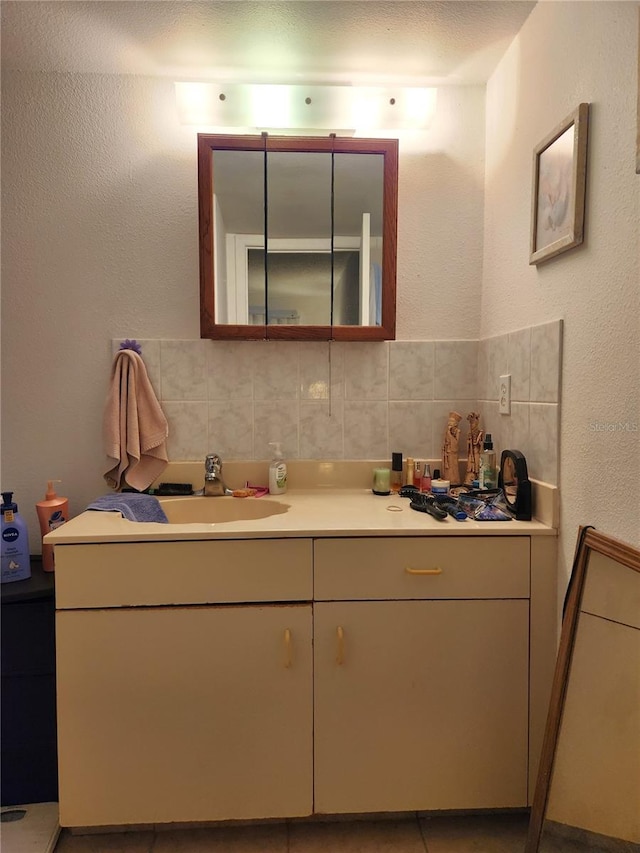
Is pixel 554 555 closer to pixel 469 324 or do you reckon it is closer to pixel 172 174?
pixel 469 324

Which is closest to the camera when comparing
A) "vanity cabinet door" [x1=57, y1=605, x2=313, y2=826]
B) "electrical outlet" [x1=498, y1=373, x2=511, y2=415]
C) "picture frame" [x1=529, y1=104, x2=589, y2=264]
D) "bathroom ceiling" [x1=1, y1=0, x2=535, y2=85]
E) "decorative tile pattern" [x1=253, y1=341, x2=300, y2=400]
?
"picture frame" [x1=529, y1=104, x2=589, y2=264]

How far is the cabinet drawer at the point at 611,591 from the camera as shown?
89 cm

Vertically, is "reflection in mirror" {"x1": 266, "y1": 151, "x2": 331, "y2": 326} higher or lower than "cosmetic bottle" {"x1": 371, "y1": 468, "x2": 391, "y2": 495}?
higher

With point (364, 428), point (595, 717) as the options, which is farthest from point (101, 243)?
point (595, 717)

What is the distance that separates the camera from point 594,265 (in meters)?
1.04

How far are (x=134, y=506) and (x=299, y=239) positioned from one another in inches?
40.0

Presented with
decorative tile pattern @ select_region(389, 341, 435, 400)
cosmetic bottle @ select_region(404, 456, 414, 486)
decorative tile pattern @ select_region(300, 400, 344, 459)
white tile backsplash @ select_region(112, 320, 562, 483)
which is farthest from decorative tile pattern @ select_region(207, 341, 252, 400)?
cosmetic bottle @ select_region(404, 456, 414, 486)

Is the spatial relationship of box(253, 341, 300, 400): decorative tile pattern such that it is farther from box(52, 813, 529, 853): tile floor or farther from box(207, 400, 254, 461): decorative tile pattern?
box(52, 813, 529, 853): tile floor

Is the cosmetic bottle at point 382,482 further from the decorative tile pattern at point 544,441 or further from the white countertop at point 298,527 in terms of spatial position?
the decorative tile pattern at point 544,441

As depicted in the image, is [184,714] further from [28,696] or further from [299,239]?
[299,239]

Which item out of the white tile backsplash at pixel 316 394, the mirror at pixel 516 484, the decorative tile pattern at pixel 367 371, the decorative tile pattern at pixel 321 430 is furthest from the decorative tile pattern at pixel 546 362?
the decorative tile pattern at pixel 321 430

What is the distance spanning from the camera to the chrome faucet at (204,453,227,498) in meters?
1.58

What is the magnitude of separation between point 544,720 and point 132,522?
1197mm

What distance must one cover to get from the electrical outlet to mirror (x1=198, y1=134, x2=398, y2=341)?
40 centimetres
